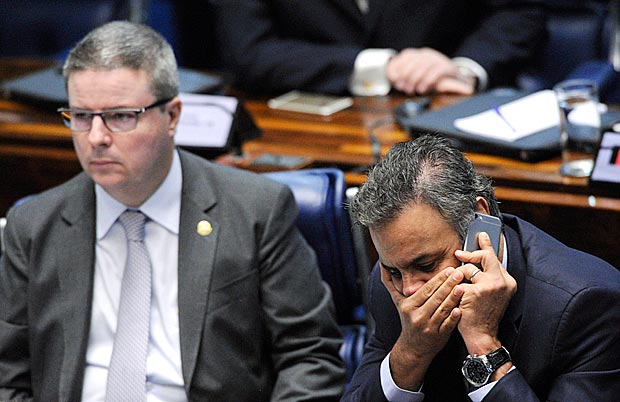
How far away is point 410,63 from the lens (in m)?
3.28

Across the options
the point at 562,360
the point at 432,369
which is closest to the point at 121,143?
the point at 432,369

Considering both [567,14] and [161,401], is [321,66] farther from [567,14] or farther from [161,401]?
[161,401]

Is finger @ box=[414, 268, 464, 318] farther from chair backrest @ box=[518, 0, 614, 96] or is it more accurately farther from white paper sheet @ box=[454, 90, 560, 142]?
chair backrest @ box=[518, 0, 614, 96]

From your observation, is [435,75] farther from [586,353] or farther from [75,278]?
[586,353]

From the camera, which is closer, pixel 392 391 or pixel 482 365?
pixel 482 365

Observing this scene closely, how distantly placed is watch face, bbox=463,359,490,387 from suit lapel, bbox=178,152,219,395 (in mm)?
628

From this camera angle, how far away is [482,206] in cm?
171

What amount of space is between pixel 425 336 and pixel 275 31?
2063mm

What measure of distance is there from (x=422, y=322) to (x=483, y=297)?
111 mm

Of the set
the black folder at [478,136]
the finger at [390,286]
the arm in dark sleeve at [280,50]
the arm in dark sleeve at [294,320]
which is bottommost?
the arm in dark sleeve at [294,320]

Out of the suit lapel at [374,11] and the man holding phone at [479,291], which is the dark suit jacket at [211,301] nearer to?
the man holding phone at [479,291]

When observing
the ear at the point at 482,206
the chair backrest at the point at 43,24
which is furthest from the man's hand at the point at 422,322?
the chair backrest at the point at 43,24

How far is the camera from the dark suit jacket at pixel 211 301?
2154 mm

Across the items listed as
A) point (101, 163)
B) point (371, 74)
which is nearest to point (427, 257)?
point (101, 163)
